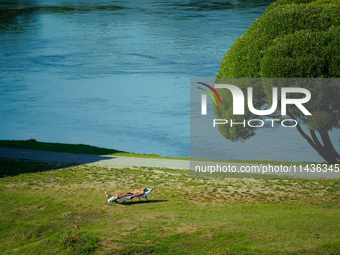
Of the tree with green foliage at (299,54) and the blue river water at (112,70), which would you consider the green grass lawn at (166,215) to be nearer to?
the tree with green foliage at (299,54)

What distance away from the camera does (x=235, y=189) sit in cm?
1274

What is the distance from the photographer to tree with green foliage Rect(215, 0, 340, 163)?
1353 centimetres

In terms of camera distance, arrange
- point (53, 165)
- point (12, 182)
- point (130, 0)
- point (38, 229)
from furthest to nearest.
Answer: point (130, 0), point (53, 165), point (12, 182), point (38, 229)

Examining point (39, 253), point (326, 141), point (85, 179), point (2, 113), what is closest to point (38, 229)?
point (39, 253)

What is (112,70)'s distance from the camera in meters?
51.2

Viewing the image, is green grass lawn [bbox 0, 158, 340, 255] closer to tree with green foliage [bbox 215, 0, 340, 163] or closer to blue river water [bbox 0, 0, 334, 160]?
tree with green foliage [bbox 215, 0, 340, 163]

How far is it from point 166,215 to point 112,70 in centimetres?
4303

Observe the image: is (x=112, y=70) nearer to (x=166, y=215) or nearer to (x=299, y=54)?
(x=299, y=54)

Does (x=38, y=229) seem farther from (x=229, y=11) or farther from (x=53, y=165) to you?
(x=229, y=11)

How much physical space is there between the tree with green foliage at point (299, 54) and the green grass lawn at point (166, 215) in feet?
9.16

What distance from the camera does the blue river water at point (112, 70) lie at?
33.7 metres

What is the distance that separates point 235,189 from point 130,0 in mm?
99008

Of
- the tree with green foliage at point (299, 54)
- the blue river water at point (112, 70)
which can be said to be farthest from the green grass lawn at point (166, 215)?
the blue river water at point (112, 70)

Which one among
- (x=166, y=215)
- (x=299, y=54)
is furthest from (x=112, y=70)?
(x=166, y=215)
